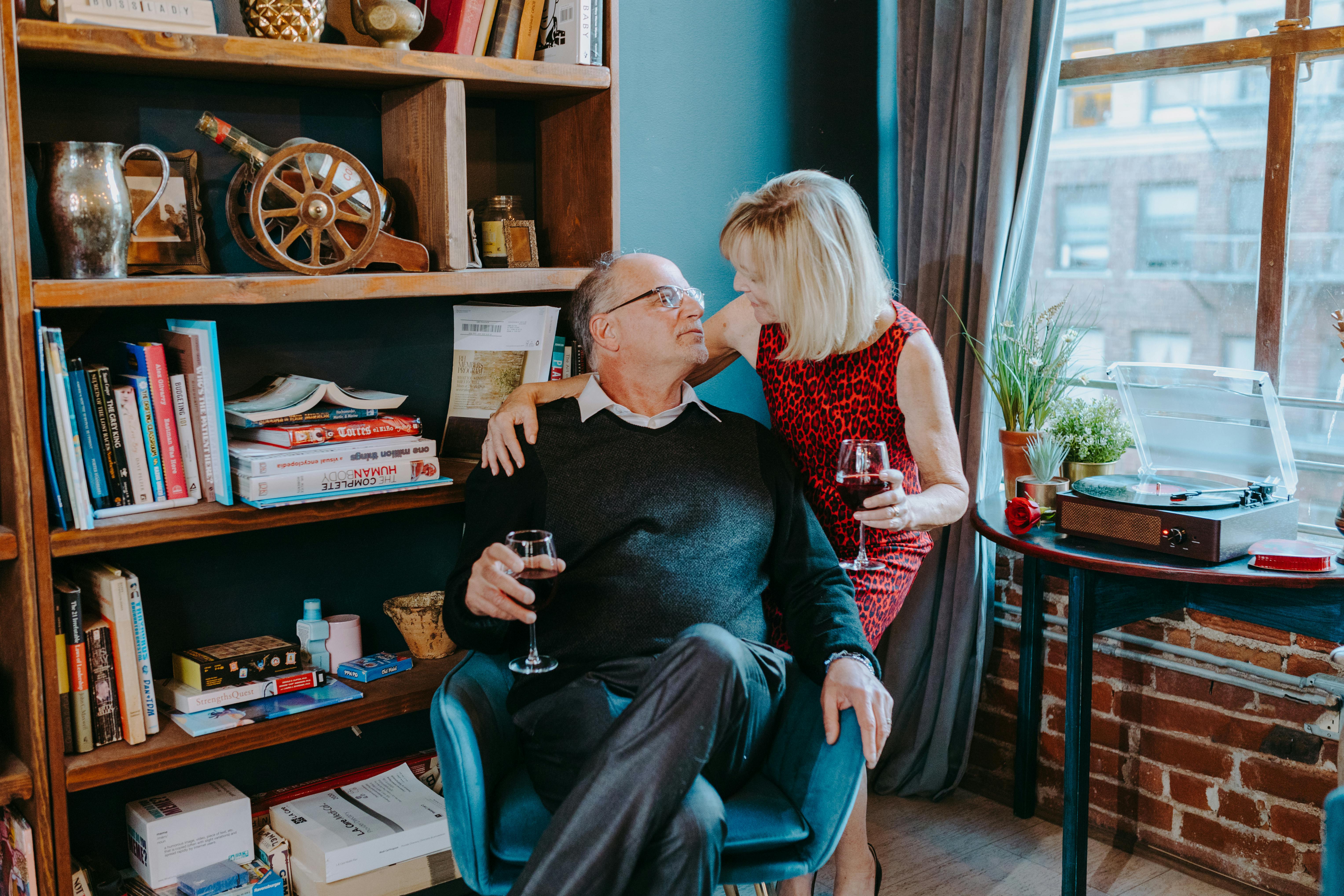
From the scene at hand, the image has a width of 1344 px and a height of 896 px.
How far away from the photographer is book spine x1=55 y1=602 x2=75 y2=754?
1.67m

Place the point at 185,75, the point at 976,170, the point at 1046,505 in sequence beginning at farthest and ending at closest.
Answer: the point at 976,170 < the point at 1046,505 < the point at 185,75

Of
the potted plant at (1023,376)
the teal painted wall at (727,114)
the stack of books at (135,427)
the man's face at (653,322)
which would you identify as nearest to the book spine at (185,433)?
the stack of books at (135,427)

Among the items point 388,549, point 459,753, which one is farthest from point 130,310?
→ point 459,753

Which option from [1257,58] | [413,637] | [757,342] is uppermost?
[1257,58]

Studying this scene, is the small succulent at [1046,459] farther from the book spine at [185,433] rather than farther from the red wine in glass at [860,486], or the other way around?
the book spine at [185,433]

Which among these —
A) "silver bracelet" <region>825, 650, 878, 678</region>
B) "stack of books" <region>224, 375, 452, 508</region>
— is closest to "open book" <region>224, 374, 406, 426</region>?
"stack of books" <region>224, 375, 452, 508</region>

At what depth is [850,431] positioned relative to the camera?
2068mm

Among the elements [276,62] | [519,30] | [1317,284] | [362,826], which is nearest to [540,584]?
[362,826]

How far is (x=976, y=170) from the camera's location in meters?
2.55

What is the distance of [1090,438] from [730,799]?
3.95ft

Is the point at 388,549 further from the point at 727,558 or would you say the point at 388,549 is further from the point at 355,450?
the point at 727,558

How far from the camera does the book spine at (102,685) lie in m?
1.71

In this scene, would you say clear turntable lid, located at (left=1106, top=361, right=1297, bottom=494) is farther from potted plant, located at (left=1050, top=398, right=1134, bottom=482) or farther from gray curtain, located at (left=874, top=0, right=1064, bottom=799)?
gray curtain, located at (left=874, top=0, right=1064, bottom=799)

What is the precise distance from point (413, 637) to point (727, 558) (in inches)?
26.3
